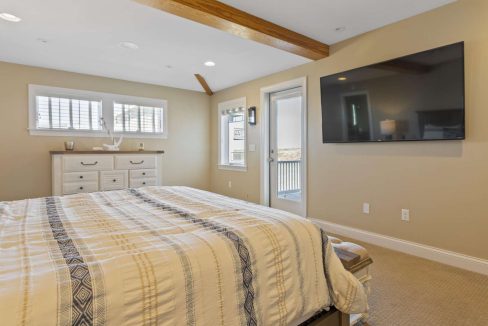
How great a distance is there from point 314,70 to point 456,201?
2.31 m

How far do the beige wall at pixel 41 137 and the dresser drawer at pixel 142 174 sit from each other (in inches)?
29.5

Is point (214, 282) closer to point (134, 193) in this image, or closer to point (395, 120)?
point (134, 193)

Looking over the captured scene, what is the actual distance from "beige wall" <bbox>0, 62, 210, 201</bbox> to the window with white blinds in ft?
0.65

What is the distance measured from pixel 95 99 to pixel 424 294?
16.8ft

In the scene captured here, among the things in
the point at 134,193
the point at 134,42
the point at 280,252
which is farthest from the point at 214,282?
the point at 134,42

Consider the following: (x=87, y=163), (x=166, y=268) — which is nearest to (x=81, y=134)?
(x=87, y=163)

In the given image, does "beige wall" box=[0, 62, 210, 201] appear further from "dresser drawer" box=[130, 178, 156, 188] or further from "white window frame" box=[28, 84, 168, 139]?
"dresser drawer" box=[130, 178, 156, 188]

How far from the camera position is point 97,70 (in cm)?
447

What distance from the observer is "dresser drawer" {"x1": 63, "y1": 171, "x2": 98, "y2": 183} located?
3.96 meters

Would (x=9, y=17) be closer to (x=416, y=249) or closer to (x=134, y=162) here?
(x=134, y=162)

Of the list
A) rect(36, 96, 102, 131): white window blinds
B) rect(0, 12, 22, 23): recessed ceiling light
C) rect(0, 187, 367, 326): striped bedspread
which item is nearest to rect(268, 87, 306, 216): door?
rect(0, 187, 367, 326): striped bedspread

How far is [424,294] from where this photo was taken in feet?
7.02

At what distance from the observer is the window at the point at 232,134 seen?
17.2ft

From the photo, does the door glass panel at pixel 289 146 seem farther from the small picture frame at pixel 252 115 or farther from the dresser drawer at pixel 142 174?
the dresser drawer at pixel 142 174
